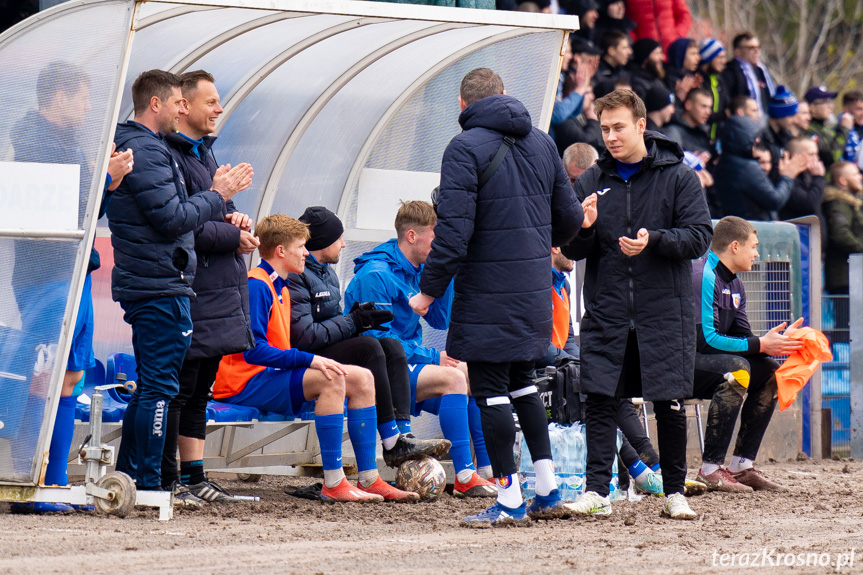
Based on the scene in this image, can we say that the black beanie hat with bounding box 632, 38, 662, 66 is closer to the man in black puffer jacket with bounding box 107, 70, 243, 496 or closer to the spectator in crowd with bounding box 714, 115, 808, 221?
the spectator in crowd with bounding box 714, 115, 808, 221

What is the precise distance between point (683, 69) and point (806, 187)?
1705 millimetres

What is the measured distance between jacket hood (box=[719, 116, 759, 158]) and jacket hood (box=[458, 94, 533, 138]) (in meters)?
6.62

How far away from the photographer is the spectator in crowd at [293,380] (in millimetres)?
6711

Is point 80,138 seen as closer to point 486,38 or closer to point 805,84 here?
point 486,38

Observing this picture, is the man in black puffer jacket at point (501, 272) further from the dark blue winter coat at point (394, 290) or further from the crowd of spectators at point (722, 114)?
the crowd of spectators at point (722, 114)

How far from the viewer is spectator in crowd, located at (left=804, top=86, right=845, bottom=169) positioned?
45.1ft

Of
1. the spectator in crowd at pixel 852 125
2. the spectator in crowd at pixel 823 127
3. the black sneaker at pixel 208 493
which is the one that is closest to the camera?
the black sneaker at pixel 208 493

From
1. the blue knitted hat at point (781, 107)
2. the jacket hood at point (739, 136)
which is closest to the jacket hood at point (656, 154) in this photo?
the jacket hood at point (739, 136)

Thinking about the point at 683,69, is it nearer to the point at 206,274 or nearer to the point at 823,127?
the point at 823,127

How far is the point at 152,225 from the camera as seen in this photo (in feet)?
19.2

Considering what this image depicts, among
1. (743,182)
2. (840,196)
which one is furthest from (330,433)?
(840,196)

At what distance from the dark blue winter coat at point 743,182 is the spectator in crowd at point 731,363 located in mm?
4105

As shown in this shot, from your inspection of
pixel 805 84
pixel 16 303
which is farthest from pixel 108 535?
pixel 805 84

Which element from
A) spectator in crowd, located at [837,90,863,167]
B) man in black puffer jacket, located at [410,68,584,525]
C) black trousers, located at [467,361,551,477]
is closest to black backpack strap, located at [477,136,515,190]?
man in black puffer jacket, located at [410,68,584,525]
